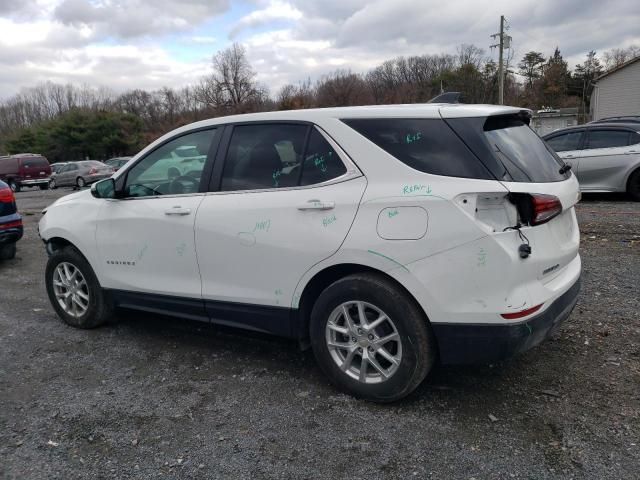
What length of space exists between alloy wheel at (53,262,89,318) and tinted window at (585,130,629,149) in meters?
9.86

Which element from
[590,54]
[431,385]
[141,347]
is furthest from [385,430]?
[590,54]

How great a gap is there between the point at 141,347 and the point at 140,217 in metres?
1.10

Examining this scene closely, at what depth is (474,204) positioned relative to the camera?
2.82 m

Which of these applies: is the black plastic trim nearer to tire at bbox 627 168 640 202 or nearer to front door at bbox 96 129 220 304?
front door at bbox 96 129 220 304

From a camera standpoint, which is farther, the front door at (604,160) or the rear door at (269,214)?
the front door at (604,160)

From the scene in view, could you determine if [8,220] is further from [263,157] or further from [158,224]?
[263,157]

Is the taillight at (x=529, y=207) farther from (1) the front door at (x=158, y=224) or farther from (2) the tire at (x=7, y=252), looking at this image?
(2) the tire at (x=7, y=252)

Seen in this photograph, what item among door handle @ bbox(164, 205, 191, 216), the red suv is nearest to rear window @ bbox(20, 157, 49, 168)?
the red suv

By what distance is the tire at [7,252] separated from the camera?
7898 millimetres

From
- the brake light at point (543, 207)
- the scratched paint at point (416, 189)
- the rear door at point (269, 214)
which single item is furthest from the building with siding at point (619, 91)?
the scratched paint at point (416, 189)

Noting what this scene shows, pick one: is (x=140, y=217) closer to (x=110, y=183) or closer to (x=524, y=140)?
(x=110, y=183)

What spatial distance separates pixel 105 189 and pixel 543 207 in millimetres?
3359

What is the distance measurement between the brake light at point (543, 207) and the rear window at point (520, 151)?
0.12m

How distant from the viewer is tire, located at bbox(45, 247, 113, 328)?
4.64 metres
